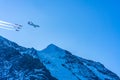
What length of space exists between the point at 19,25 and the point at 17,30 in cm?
345

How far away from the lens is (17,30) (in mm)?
89125

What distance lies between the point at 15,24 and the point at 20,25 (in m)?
3.47

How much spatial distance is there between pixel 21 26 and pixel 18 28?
129 centimetres

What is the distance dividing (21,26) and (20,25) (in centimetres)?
55

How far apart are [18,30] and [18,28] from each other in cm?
97

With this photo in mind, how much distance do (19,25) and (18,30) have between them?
2.53 m

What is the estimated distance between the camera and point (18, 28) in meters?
90.9

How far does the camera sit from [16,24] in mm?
89750

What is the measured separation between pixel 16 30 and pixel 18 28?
2838 millimetres

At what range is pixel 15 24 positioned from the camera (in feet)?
291

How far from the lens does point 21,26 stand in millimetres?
91750

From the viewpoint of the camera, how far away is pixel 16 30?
88.2 m

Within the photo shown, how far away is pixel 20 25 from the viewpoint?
9206 centimetres
